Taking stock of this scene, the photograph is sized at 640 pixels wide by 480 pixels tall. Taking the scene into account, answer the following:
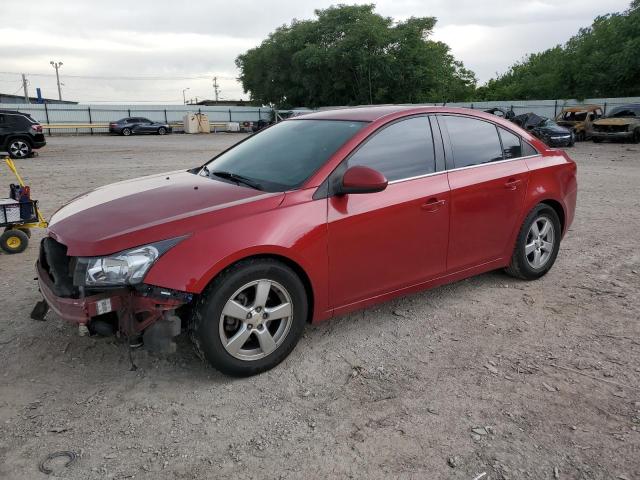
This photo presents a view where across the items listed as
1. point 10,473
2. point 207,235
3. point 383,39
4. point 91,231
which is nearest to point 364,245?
point 207,235

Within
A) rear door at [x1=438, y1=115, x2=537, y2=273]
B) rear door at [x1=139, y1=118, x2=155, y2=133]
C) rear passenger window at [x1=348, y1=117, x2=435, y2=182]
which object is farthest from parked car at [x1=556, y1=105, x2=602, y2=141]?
rear door at [x1=139, y1=118, x2=155, y2=133]

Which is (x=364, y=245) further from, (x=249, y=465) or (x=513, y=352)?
(x=249, y=465)

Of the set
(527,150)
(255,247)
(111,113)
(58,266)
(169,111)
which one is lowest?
(58,266)

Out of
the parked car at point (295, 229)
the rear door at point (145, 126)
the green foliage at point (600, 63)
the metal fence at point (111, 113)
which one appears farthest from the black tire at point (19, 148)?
the green foliage at point (600, 63)

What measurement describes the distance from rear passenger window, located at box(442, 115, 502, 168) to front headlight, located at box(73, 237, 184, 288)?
94.2 inches

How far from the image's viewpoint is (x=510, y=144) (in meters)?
4.59

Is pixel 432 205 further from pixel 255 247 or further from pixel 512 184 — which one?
pixel 255 247

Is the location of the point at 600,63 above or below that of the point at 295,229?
above

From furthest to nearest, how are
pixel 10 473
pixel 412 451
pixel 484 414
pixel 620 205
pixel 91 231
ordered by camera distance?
1. pixel 620 205
2. pixel 91 231
3. pixel 484 414
4. pixel 412 451
5. pixel 10 473

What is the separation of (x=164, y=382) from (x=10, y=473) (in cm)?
93

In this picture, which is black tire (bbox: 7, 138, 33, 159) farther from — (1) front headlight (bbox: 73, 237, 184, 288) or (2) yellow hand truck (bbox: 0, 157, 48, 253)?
(1) front headlight (bbox: 73, 237, 184, 288)

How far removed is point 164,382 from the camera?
3172mm

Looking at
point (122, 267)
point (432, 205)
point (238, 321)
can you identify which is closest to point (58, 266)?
point (122, 267)

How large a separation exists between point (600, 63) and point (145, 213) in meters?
44.3
